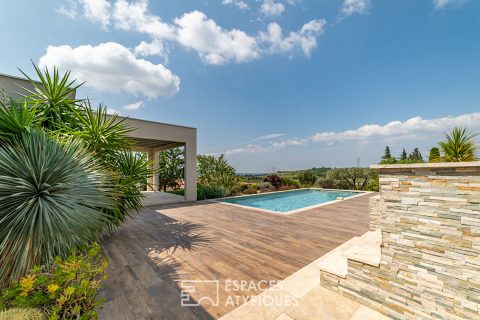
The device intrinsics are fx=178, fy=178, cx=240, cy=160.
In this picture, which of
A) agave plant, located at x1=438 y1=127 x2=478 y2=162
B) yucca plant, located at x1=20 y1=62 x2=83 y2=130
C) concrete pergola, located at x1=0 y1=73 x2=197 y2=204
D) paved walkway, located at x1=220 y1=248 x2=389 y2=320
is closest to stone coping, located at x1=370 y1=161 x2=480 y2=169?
paved walkway, located at x1=220 y1=248 x2=389 y2=320

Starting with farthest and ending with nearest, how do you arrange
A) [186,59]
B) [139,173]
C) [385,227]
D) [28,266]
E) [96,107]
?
[186,59] < [139,173] < [96,107] < [28,266] < [385,227]

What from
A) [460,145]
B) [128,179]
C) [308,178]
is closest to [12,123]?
[128,179]

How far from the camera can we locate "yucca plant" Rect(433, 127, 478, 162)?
4430 mm

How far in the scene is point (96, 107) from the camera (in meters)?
4.43

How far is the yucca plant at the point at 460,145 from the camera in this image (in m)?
4.43

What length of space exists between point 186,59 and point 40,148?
745 centimetres

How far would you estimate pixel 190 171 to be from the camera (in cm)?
980

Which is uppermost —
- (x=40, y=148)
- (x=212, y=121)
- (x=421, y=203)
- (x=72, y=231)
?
(x=212, y=121)

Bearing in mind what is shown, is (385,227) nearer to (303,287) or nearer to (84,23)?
(303,287)

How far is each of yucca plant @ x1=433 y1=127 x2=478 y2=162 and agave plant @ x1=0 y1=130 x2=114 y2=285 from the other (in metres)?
7.91

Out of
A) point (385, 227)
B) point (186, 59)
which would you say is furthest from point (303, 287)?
point (186, 59)

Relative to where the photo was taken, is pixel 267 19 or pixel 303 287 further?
pixel 267 19

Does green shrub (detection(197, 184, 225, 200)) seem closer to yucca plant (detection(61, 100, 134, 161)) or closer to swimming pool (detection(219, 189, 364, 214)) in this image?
swimming pool (detection(219, 189, 364, 214))

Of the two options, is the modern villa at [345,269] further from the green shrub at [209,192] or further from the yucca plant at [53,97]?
the green shrub at [209,192]
